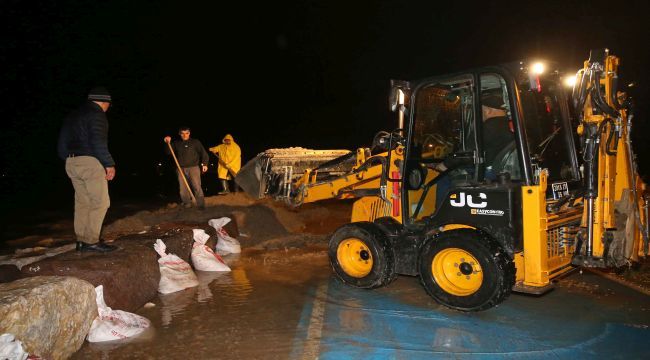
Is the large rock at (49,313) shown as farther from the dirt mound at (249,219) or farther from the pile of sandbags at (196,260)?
the dirt mound at (249,219)

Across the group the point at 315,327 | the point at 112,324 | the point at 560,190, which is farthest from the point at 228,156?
the point at 560,190

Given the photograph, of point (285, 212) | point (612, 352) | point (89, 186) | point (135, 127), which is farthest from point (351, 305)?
point (135, 127)

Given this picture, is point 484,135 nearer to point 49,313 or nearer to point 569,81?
point 569,81

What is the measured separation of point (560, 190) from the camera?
5.00m

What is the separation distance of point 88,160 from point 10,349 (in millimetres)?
2337

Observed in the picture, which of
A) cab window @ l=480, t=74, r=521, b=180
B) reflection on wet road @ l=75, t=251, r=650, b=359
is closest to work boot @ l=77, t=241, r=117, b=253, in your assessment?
reflection on wet road @ l=75, t=251, r=650, b=359

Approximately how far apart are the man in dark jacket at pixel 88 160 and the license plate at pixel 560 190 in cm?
457

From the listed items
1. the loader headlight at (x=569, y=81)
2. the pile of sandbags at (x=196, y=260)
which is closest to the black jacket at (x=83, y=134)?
the pile of sandbags at (x=196, y=260)

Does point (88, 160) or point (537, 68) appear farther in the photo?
point (88, 160)

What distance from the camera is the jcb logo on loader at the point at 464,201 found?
477 cm

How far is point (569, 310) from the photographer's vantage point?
494 cm

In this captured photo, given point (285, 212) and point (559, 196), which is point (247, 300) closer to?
point (559, 196)

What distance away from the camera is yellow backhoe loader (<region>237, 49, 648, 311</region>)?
4574 millimetres

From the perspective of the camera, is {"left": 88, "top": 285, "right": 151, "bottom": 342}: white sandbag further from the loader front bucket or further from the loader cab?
the loader front bucket
